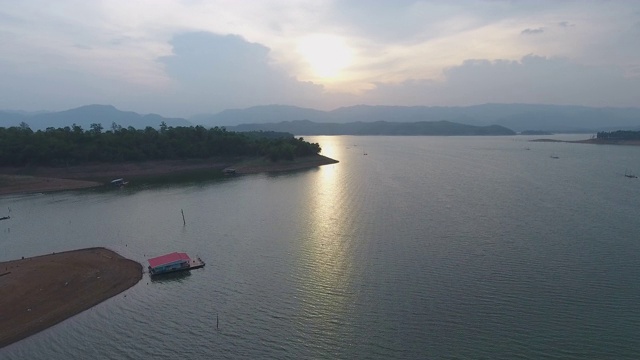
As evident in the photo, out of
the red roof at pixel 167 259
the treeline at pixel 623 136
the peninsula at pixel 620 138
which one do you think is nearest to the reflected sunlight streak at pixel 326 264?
the red roof at pixel 167 259

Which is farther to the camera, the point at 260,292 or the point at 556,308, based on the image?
the point at 260,292

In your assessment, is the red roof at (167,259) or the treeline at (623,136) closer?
the red roof at (167,259)

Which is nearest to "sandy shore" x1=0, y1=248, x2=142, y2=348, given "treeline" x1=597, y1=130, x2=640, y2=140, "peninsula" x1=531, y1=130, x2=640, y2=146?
"peninsula" x1=531, y1=130, x2=640, y2=146

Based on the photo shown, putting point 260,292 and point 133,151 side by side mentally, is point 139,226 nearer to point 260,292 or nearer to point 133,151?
point 260,292

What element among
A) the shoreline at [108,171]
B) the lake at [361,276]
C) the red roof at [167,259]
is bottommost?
the lake at [361,276]

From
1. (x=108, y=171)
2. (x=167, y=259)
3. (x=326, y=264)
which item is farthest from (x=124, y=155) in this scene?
(x=326, y=264)

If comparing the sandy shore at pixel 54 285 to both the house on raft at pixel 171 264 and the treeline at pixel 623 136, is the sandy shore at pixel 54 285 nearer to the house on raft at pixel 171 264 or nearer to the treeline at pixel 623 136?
the house on raft at pixel 171 264

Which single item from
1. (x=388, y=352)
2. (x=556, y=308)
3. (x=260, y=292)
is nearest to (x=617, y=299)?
(x=556, y=308)
